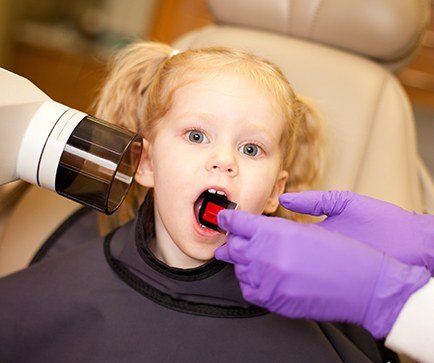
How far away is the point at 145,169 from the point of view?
1.34m

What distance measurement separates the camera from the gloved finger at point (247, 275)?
96cm

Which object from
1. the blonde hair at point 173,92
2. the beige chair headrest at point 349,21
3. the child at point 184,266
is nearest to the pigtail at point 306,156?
the blonde hair at point 173,92

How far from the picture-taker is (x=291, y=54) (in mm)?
1686

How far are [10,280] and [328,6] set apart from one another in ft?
3.33

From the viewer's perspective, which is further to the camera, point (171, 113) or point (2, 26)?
point (2, 26)

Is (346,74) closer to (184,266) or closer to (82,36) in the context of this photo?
(184,266)

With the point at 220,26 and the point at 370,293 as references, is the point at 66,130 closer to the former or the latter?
the point at 370,293

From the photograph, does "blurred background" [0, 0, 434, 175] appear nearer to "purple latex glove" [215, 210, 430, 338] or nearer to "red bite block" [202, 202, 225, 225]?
"red bite block" [202, 202, 225, 225]

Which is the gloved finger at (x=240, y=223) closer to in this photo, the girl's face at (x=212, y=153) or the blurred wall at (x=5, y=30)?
the girl's face at (x=212, y=153)

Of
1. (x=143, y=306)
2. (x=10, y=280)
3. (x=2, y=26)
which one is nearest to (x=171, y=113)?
(x=143, y=306)

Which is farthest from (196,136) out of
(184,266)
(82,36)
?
(82,36)

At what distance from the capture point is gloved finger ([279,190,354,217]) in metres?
1.15

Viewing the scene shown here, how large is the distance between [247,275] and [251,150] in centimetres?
33

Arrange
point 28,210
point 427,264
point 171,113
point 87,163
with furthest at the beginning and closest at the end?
point 28,210 → point 171,113 → point 427,264 → point 87,163
